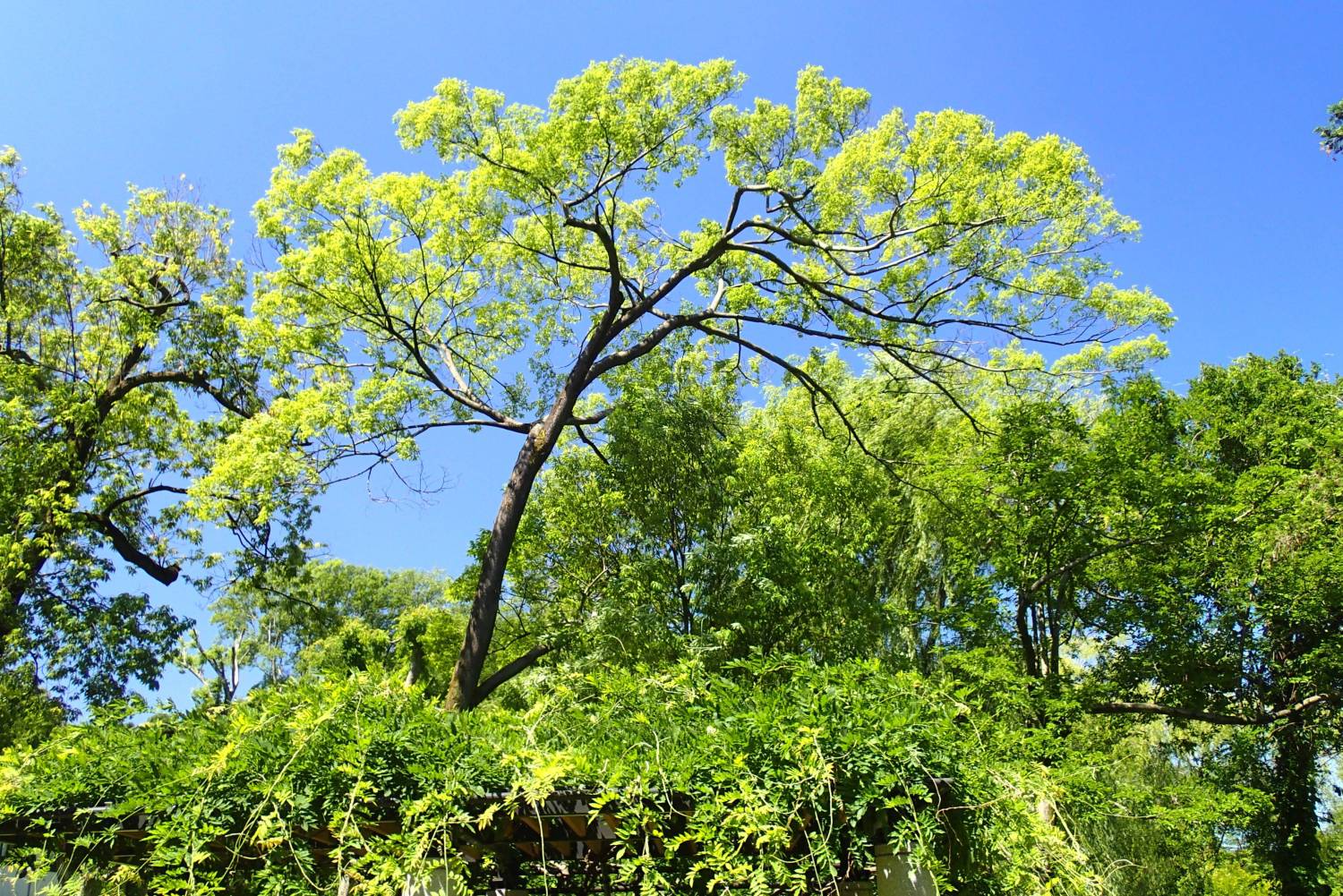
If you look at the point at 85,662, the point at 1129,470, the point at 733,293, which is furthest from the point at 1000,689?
the point at 85,662

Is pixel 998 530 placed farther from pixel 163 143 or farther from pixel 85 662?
pixel 163 143

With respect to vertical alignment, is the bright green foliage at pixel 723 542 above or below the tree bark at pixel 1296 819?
above

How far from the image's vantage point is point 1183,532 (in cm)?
1023

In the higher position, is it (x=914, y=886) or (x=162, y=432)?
(x=162, y=432)

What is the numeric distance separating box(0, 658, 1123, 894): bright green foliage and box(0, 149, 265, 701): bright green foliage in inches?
332

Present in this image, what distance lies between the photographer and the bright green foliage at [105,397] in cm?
1087

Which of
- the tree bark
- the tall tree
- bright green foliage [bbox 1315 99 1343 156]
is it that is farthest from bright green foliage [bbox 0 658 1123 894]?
the tree bark

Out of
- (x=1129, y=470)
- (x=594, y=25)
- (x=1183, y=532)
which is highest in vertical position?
(x=594, y=25)

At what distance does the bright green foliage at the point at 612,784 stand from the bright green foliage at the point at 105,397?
27.7 ft

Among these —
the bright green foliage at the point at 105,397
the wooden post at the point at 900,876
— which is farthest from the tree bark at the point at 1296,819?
the bright green foliage at the point at 105,397

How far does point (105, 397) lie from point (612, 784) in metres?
12.3

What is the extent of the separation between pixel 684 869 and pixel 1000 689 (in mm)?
7292

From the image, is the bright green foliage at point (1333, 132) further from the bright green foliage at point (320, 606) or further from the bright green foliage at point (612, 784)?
the bright green foliage at point (320, 606)

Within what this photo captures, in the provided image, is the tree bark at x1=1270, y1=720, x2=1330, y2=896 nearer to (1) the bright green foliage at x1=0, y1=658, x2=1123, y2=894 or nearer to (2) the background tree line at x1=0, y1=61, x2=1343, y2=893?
(2) the background tree line at x1=0, y1=61, x2=1343, y2=893
